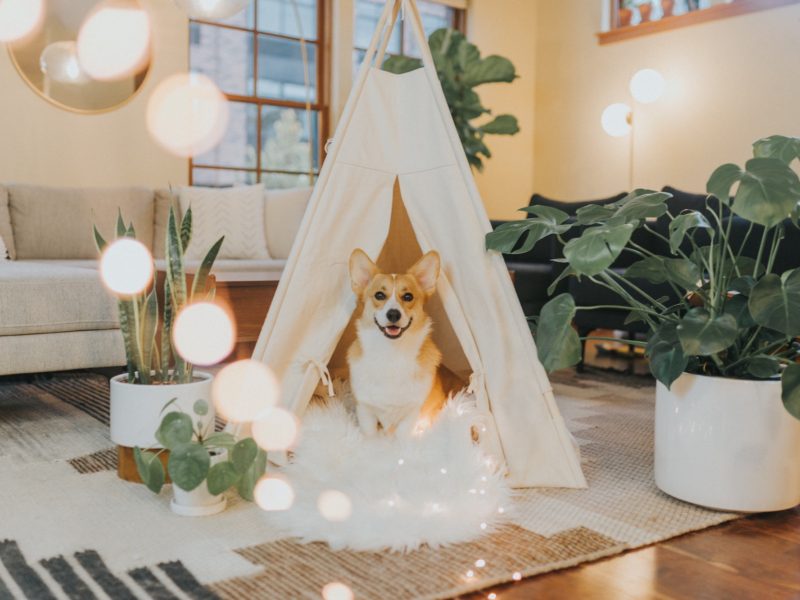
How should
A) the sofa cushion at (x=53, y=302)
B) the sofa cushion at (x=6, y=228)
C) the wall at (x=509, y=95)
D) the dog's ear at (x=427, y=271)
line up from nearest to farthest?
the dog's ear at (x=427, y=271) → the sofa cushion at (x=53, y=302) → the sofa cushion at (x=6, y=228) → the wall at (x=509, y=95)

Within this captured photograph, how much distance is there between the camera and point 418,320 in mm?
2135

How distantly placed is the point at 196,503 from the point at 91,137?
146 inches

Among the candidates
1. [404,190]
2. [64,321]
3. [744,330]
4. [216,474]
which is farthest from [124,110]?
[744,330]

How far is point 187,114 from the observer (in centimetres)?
507

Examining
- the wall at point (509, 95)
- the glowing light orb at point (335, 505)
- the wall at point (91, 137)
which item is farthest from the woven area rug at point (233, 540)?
the wall at point (509, 95)

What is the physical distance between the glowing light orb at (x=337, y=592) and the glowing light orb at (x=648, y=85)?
16.0ft

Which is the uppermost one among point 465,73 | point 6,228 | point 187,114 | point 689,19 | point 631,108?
point 689,19

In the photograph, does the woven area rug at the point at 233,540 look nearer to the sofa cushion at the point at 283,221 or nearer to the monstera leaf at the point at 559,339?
the monstera leaf at the point at 559,339

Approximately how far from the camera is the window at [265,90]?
528cm

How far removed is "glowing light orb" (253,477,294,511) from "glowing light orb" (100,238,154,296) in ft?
1.95

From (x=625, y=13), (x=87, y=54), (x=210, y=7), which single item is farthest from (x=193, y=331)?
(x=625, y=13)

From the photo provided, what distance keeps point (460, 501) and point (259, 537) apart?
1.48ft

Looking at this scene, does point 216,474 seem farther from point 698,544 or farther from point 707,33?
point 707,33

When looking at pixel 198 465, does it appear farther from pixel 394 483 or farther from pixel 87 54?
pixel 87 54
